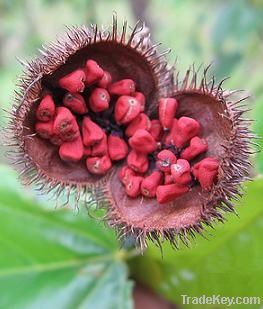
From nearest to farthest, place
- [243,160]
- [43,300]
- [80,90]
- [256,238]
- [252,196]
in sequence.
Answer: [243,160] → [80,90] → [252,196] → [256,238] → [43,300]

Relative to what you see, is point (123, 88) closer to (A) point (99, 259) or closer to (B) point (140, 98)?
(B) point (140, 98)

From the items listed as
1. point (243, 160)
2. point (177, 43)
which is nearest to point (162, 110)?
point (243, 160)

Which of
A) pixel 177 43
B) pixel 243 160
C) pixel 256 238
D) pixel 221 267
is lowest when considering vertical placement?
pixel 221 267

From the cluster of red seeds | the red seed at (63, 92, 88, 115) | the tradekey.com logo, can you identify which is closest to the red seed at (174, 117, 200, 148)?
the cluster of red seeds

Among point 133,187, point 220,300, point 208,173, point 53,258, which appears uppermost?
point 208,173

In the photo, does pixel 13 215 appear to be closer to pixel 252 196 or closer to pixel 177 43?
pixel 252 196

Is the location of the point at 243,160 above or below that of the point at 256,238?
above

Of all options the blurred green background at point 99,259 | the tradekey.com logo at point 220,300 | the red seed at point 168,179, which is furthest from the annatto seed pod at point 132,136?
the tradekey.com logo at point 220,300

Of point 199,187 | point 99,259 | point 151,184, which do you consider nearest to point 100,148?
point 151,184
